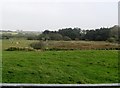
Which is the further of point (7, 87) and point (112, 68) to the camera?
point (112, 68)

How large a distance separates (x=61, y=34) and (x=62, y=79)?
22.0 feet

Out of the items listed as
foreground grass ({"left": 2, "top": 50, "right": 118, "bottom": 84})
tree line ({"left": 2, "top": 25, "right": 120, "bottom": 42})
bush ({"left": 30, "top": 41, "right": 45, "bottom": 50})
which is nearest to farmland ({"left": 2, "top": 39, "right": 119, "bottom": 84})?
foreground grass ({"left": 2, "top": 50, "right": 118, "bottom": 84})

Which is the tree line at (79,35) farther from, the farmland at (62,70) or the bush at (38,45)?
the farmland at (62,70)

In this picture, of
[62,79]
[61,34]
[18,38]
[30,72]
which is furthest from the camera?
[61,34]

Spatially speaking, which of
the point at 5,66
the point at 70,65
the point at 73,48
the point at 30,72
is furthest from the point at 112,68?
the point at 73,48

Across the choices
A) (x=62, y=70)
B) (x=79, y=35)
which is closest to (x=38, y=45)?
(x=79, y=35)

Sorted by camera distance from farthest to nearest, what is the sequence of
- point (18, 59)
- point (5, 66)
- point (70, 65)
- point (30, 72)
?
point (18, 59), point (70, 65), point (5, 66), point (30, 72)

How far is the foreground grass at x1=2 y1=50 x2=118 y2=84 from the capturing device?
745 centimetres

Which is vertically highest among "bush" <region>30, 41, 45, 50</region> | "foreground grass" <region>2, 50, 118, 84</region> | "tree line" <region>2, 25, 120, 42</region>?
"tree line" <region>2, 25, 120, 42</region>

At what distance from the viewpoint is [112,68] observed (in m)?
9.09

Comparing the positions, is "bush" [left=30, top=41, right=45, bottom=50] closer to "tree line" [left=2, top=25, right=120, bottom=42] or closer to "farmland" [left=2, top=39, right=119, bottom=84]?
"tree line" [left=2, top=25, right=120, bottom=42]

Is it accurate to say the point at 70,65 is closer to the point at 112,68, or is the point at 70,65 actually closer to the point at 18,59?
the point at 112,68

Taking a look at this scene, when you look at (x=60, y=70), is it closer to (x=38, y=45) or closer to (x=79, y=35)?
(x=38, y=45)

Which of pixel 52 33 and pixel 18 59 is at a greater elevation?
pixel 52 33
